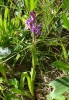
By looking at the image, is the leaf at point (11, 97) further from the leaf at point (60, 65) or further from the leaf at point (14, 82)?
the leaf at point (60, 65)

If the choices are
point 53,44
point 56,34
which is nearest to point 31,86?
point 53,44

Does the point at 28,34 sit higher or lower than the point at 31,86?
higher

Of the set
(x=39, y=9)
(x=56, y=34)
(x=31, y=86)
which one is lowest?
(x=31, y=86)

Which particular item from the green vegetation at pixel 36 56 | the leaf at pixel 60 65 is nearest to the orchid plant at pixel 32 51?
the green vegetation at pixel 36 56

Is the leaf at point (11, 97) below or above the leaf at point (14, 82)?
below

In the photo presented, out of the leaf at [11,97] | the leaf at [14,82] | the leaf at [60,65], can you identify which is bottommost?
the leaf at [11,97]

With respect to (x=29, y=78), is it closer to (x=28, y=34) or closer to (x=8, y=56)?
(x=8, y=56)

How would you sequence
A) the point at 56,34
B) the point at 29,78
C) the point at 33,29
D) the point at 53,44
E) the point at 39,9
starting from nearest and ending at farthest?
the point at 33,29 < the point at 29,78 < the point at 53,44 < the point at 56,34 < the point at 39,9

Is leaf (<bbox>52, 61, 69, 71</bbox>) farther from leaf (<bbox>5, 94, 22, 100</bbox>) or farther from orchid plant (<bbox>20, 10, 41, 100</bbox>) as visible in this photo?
leaf (<bbox>5, 94, 22, 100</bbox>)
